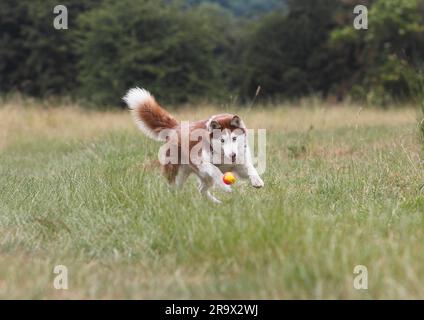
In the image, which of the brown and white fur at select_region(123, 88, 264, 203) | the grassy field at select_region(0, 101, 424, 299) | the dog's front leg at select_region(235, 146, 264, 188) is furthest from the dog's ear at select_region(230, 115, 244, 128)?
the grassy field at select_region(0, 101, 424, 299)

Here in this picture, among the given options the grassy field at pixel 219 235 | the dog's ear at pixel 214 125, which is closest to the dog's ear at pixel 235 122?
the dog's ear at pixel 214 125

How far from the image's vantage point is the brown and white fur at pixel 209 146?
20.2 feet

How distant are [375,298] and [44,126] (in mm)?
12171

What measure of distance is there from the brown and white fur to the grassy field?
0.20 m

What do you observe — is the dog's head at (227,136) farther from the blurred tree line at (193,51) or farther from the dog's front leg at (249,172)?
the blurred tree line at (193,51)

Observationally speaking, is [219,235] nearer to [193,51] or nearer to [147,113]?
[147,113]

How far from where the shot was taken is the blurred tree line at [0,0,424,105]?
2762cm

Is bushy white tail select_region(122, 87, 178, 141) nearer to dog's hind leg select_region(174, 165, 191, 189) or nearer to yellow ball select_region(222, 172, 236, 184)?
dog's hind leg select_region(174, 165, 191, 189)

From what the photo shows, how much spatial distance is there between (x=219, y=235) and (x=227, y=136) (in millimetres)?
2103

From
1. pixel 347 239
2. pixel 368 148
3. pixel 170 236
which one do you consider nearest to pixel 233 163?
pixel 170 236

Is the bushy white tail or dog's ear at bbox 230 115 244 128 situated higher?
the bushy white tail

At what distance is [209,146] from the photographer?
247 inches

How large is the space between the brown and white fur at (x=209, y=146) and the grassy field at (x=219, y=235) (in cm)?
20
